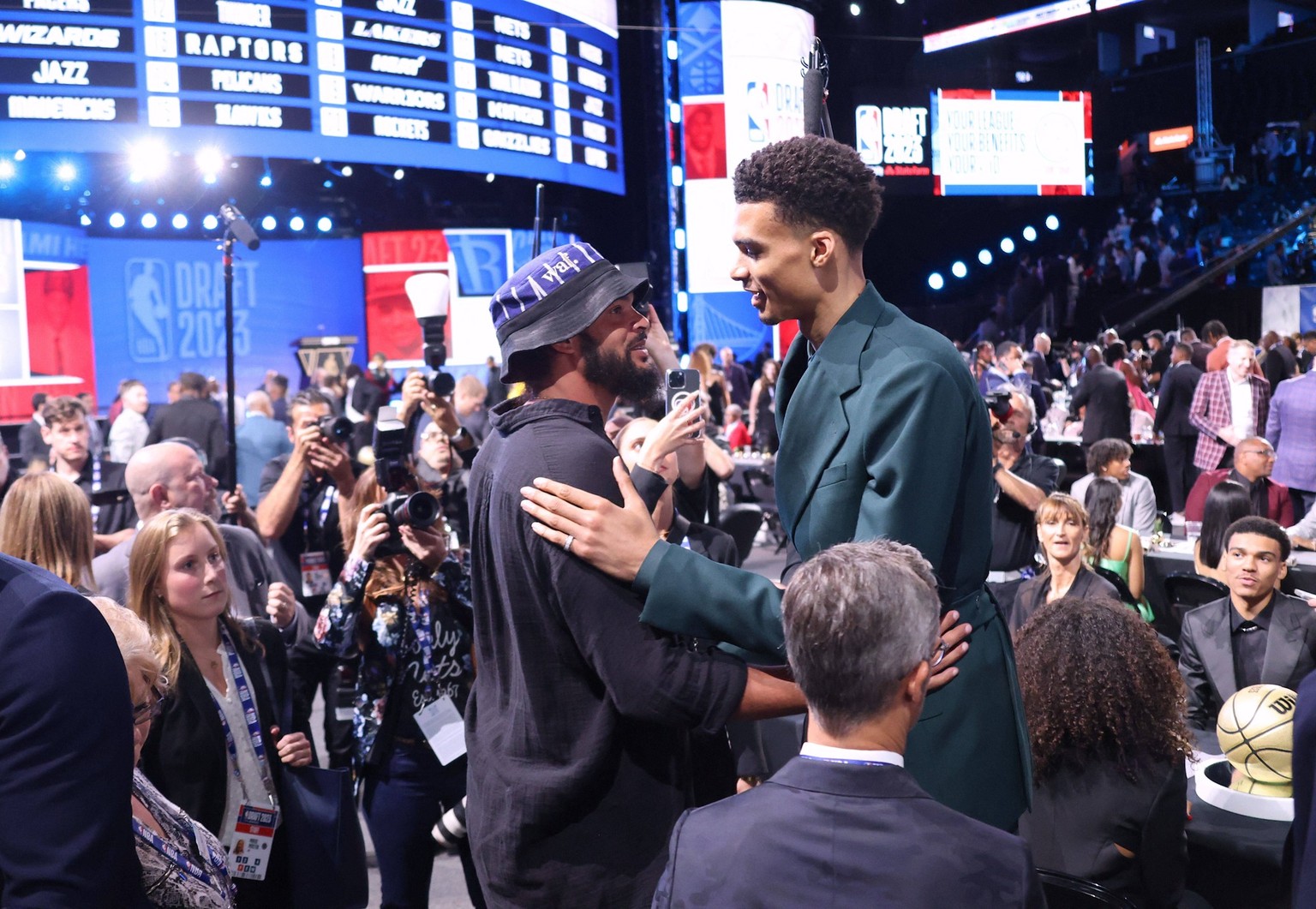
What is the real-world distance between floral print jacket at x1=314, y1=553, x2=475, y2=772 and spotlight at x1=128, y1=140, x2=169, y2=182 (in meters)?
8.23

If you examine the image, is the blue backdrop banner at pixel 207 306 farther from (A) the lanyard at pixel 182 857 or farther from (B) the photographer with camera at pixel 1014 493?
(A) the lanyard at pixel 182 857

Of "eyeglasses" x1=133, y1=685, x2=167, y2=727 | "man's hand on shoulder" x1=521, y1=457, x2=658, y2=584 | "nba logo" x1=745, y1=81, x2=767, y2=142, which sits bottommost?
"eyeglasses" x1=133, y1=685, x2=167, y2=727

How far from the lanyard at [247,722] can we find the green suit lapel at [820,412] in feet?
5.59

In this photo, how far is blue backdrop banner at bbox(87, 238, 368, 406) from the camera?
54.0 ft

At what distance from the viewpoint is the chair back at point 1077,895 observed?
2080mm

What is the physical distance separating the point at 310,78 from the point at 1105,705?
411 inches

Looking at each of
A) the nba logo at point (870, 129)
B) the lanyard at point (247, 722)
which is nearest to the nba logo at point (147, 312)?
the nba logo at point (870, 129)

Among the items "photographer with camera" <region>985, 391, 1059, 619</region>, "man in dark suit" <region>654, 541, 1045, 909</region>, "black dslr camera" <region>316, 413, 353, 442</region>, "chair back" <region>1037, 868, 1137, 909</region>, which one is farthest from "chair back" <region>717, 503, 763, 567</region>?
"man in dark suit" <region>654, 541, 1045, 909</region>

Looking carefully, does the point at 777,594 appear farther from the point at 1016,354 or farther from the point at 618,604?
the point at 1016,354

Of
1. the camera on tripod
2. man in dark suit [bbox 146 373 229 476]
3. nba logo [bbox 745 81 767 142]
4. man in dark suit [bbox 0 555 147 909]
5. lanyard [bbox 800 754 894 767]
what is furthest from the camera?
nba logo [bbox 745 81 767 142]

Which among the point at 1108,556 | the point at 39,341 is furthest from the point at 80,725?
the point at 39,341

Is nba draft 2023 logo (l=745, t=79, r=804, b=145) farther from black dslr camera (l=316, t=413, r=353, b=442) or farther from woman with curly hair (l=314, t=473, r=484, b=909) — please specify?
woman with curly hair (l=314, t=473, r=484, b=909)

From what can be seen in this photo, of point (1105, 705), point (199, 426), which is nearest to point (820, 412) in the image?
point (1105, 705)

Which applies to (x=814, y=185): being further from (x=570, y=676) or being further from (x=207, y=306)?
(x=207, y=306)
